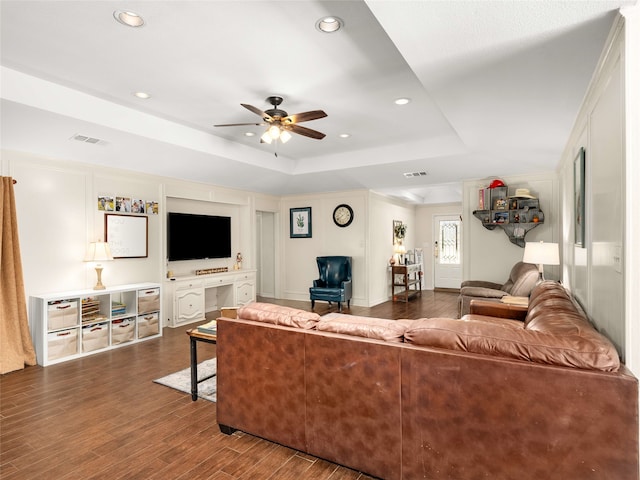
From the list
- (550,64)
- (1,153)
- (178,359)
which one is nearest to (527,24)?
(550,64)

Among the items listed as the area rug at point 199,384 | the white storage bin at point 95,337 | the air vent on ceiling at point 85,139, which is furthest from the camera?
the white storage bin at point 95,337

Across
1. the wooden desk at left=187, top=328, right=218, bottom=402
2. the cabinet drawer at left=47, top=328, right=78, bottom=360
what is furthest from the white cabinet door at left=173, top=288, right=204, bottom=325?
the wooden desk at left=187, top=328, right=218, bottom=402

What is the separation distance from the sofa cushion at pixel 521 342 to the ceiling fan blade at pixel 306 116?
211 centimetres

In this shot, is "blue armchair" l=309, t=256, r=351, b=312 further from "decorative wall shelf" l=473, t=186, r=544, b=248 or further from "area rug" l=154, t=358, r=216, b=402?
"area rug" l=154, t=358, r=216, b=402

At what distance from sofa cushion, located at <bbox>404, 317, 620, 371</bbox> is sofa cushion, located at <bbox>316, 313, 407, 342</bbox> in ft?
0.24

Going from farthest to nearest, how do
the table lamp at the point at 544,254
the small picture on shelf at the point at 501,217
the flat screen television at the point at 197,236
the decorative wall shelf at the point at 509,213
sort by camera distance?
the flat screen television at the point at 197,236 → the small picture on shelf at the point at 501,217 → the decorative wall shelf at the point at 509,213 → the table lamp at the point at 544,254

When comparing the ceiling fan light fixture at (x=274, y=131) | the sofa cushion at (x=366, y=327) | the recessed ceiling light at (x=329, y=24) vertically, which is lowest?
the sofa cushion at (x=366, y=327)

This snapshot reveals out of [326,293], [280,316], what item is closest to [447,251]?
[326,293]

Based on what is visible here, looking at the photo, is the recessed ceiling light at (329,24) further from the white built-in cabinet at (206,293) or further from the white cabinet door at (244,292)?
the white cabinet door at (244,292)

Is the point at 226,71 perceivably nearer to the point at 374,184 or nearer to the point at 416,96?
the point at 416,96

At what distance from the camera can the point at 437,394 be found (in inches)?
66.6

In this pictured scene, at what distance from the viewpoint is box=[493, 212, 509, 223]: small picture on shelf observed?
5.61 metres

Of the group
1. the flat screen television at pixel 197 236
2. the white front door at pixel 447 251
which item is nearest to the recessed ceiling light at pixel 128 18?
the flat screen television at pixel 197 236

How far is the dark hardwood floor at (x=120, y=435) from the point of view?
6.84ft
